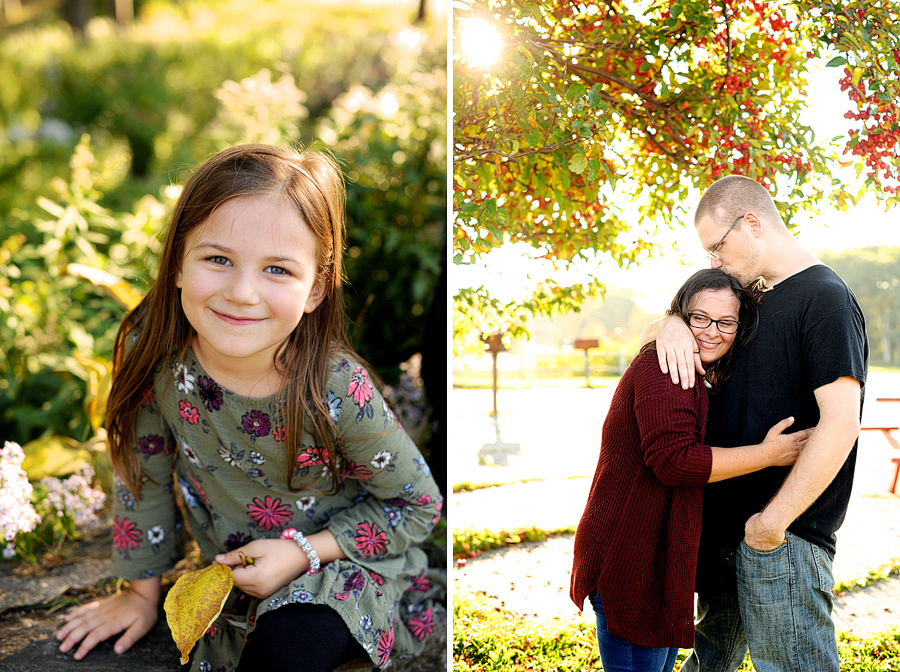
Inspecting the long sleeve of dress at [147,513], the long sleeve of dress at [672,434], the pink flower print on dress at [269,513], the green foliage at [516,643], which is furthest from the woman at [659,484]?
the long sleeve of dress at [147,513]

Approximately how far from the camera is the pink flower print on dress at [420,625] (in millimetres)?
1920

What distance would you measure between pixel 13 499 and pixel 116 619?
486 millimetres

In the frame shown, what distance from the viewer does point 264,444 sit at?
1.71 m

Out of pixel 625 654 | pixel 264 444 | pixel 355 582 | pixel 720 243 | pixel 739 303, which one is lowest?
pixel 625 654

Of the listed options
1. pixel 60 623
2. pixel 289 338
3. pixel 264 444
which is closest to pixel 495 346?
pixel 289 338

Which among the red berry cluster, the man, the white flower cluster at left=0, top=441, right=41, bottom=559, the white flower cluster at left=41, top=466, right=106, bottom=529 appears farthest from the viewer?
the white flower cluster at left=41, top=466, right=106, bottom=529

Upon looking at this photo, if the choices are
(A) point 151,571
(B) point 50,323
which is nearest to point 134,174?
(B) point 50,323

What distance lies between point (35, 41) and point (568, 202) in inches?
352

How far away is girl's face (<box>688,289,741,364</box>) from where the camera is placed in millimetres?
1558

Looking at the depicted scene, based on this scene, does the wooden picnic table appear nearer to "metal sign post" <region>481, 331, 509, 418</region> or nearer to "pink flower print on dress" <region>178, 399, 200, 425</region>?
"metal sign post" <region>481, 331, 509, 418</region>

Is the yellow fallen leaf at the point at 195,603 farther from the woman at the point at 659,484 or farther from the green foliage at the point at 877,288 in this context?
the green foliage at the point at 877,288

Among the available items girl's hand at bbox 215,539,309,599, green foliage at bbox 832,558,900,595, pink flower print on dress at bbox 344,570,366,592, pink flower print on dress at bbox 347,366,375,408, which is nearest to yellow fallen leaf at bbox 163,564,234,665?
girl's hand at bbox 215,539,309,599

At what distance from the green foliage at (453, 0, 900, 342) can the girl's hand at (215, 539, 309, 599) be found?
887 mm

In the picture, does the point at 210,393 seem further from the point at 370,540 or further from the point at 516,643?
the point at 516,643
